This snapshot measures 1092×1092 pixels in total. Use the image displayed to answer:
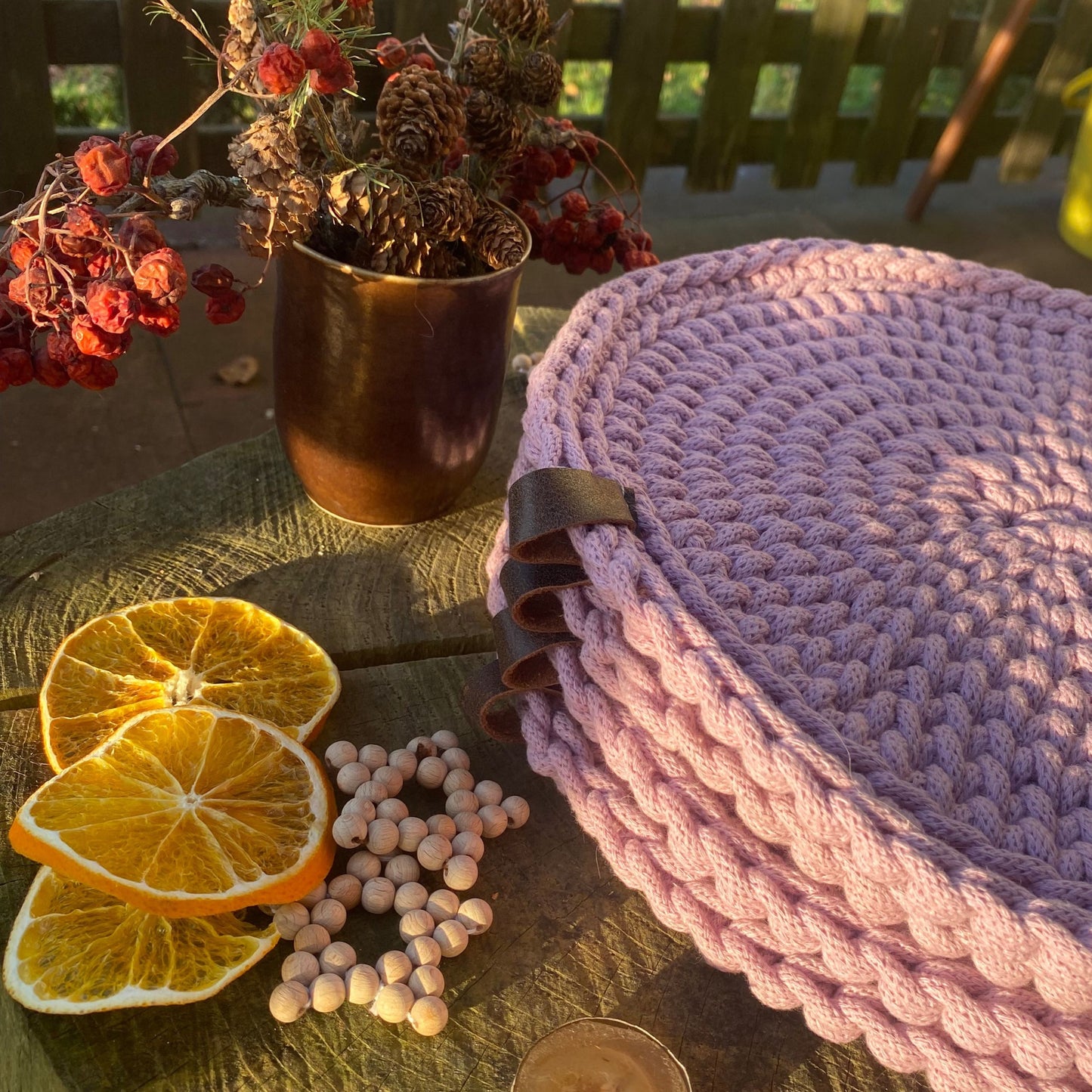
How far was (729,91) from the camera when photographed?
250cm

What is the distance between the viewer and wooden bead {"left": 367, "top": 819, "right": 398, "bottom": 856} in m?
0.73

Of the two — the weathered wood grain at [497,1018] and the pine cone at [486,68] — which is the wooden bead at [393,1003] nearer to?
the weathered wood grain at [497,1018]

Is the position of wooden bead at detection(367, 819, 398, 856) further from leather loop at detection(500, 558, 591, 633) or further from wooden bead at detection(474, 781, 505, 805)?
leather loop at detection(500, 558, 591, 633)

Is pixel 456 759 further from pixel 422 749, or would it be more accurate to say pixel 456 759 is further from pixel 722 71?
pixel 722 71

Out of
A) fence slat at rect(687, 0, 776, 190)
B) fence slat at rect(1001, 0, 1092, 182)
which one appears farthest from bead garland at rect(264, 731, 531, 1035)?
fence slat at rect(1001, 0, 1092, 182)

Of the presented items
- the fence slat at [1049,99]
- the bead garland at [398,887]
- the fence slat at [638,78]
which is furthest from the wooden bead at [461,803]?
the fence slat at [1049,99]

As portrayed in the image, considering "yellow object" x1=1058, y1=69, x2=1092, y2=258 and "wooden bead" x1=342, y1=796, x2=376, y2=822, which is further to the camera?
"yellow object" x1=1058, y1=69, x2=1092, y2=258

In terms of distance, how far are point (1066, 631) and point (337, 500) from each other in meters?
0.59

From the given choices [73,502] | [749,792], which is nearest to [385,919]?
[749,792]

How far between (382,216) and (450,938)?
19.0 inches

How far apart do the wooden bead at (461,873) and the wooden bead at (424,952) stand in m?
0.05

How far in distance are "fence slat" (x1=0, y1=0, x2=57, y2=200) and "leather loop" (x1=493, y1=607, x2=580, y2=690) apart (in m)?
1.65

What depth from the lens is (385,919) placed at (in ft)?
2.33

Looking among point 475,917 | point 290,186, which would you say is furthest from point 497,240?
point 475,917
